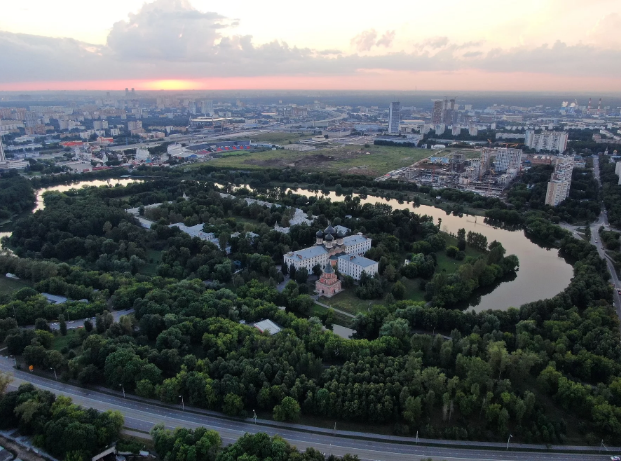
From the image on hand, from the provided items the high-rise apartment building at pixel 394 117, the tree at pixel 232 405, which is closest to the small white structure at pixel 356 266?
the tree at pixel 232 405

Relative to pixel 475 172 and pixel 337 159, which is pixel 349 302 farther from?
pixel 337 159

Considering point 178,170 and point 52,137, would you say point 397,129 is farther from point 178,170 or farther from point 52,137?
point 52,137

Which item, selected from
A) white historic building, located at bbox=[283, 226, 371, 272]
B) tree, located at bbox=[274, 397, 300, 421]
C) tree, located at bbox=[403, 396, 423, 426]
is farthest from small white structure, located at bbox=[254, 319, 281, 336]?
tree, located at bbox=[403, 396, 423, 426]

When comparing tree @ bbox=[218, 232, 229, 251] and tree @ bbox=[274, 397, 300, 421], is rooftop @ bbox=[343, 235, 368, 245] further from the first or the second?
tree @ bbox=[274, 397, 300, 421]

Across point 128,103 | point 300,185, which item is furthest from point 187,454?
point 128,103

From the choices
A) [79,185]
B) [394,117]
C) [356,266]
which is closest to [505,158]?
[356,266]

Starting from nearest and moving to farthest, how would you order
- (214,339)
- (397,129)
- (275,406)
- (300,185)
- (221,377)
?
1. (275,406)
2. (221,377)
3. (214,339)
4. (300,185)
5. (397,129)
